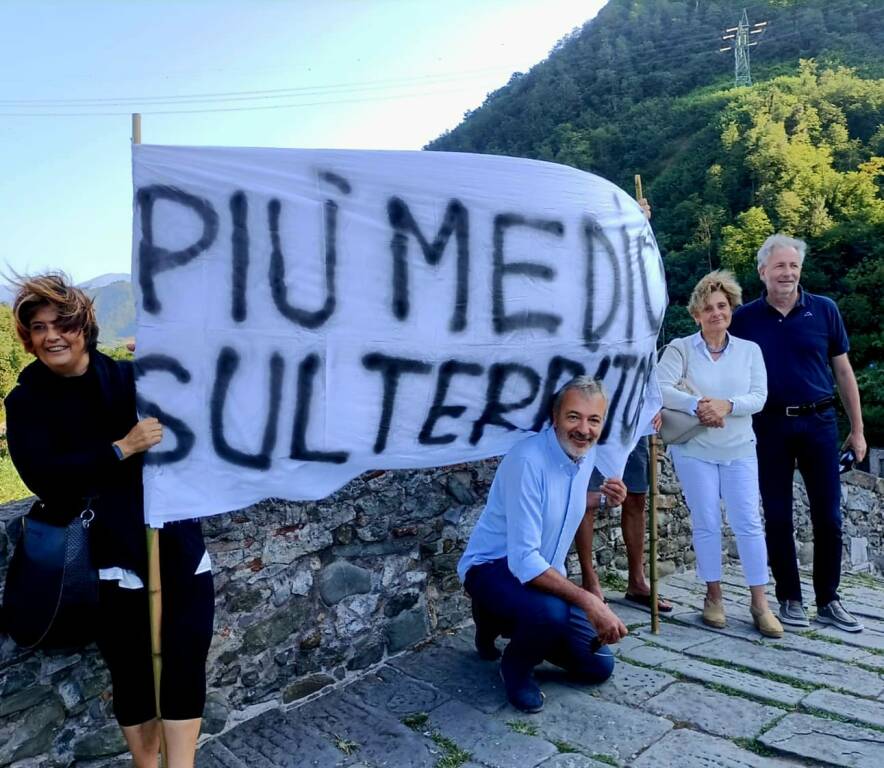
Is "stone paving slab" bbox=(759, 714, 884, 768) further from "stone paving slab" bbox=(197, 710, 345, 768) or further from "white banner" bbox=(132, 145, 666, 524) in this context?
"stone paving slab" bbox=(197, 710, 345, 768)

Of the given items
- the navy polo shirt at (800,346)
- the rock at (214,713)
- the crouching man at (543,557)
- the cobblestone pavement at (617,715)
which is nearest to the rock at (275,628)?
the rock at (214,713)

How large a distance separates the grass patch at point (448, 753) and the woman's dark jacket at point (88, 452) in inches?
44.8

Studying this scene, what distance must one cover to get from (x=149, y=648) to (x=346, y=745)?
0.88 m

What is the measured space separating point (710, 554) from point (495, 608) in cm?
Answer: 149

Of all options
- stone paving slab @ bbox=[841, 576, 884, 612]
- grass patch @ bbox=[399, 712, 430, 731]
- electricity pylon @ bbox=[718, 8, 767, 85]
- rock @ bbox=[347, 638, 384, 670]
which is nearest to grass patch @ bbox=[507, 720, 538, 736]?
grass patch @ bbox=[399, 712, 430, 731]

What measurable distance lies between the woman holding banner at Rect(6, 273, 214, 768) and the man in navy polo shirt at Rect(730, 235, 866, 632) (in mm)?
3029

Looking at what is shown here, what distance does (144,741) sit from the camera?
2.30m

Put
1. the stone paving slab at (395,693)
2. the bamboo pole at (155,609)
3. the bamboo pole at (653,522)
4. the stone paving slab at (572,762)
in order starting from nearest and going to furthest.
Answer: the bamboo pole at (155,609)
the stone paving slab at (572,762)
the stone paving slab at (395,693)
the bamboo pole at (653,522)

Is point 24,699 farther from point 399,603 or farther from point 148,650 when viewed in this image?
point 399,603

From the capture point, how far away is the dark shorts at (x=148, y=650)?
2.23 m

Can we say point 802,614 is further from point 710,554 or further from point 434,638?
point 434,638

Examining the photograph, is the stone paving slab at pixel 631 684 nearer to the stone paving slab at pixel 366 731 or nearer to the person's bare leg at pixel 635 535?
the stone paving slab at pixel 366 731

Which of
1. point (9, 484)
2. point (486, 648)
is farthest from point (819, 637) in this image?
point (9, 484)

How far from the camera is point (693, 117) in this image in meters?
50.6
